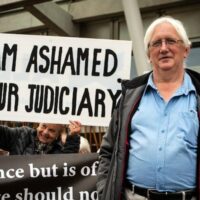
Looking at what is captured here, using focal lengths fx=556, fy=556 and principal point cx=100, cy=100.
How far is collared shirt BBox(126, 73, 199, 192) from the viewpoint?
2.31 meters

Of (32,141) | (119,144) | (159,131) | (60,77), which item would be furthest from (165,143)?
(32,141)

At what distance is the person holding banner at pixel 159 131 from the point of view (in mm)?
2318

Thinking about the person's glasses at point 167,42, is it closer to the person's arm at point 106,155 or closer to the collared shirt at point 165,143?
the collared shirt at point 165,143

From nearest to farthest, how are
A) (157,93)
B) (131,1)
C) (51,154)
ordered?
(157,93)
(51,154)
(131,1)

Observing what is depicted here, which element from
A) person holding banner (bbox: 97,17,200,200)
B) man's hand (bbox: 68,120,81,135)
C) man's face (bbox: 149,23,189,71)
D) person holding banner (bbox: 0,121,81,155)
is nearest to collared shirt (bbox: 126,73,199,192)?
person holding banner (bbox: 97,17,200,200)

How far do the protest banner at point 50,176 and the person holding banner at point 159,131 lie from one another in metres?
1.13

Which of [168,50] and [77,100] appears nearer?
[168,50]

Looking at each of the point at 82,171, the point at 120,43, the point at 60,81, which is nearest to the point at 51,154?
the point at 82,171

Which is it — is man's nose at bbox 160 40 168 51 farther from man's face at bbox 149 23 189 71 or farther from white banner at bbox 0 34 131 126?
white banner at bbox 0 34 131 126

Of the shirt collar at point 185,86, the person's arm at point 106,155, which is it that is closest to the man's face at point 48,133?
the person's arm at point 106,155

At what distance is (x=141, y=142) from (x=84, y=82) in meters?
1.54

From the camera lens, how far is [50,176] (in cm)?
371

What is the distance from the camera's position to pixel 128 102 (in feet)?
8.25

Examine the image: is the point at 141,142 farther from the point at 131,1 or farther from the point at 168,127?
the point at 131,1
